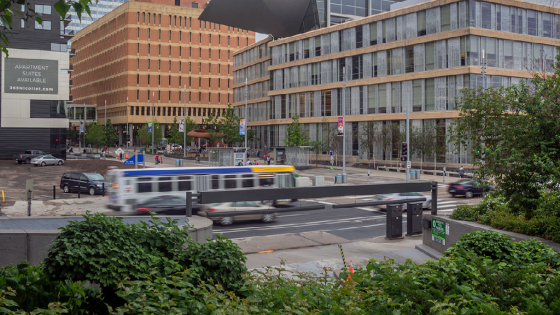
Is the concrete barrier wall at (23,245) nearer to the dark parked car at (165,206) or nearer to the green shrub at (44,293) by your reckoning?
the green shrub at (44,293)

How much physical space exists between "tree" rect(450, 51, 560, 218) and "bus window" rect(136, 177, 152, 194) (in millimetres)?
14699

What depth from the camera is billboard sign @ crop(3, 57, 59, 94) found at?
67375mm

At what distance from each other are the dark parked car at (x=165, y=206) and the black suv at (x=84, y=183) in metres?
13.7

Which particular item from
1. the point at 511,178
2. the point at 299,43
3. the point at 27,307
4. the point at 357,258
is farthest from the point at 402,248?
the point at 299,43

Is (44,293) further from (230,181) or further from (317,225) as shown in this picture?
(230,181)

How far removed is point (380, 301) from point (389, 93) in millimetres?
58048

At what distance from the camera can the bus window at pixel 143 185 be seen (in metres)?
22.4

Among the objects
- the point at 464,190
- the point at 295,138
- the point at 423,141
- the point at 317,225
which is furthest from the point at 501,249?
the point at 295,138

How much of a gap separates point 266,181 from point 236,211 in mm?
4138

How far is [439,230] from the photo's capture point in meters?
15.4

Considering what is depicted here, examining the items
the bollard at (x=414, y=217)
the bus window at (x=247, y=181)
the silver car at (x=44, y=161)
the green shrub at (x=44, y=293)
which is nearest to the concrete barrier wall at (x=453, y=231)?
the bollard at (x=414, y=217)

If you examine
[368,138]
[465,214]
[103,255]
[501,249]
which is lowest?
[465,214]

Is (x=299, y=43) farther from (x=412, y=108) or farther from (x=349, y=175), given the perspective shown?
(x=349, y=175)

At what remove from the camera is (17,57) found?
67.0 meters
